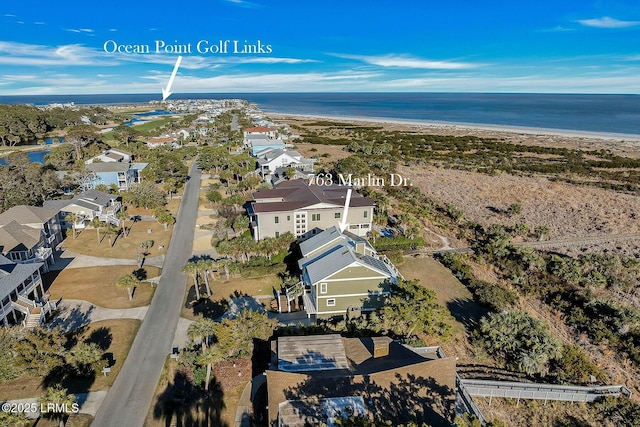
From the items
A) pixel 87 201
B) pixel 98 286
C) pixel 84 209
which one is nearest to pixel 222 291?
pixel 98 286

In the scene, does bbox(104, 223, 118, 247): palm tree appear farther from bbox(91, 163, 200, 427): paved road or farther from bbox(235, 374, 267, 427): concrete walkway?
bbox(235, 374, 267, 427): concrete walkway

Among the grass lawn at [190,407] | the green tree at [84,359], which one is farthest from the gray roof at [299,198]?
the grass lawn at [190,407]

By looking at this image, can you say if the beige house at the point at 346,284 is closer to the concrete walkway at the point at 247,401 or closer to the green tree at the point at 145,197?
the concrete walkway at the point at 247,401

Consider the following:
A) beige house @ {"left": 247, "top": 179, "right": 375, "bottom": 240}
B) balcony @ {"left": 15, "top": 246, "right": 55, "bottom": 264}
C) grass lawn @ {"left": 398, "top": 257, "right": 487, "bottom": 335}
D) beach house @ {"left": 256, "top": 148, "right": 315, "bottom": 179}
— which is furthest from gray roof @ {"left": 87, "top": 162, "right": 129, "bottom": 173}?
grass lawn @ {"left": 398, "top": 257, "right": 487, "bottom": 335}

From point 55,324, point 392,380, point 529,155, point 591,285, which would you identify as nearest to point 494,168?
point 529,155

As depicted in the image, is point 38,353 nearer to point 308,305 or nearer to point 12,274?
point 12,274

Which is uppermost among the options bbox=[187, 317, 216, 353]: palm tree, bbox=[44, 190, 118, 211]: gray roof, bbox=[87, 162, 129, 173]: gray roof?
bbox=[87, 162, 129, 173]: gray roof
